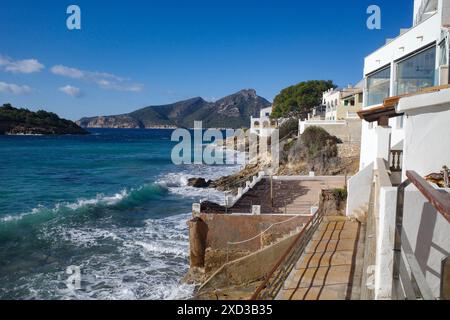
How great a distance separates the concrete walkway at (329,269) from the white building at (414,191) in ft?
2.35

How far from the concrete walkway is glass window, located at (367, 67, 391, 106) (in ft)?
25.4

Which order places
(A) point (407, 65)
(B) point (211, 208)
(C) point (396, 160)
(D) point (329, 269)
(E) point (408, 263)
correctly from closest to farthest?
(E) point (408, 263) → (D) point (329, 269) → (C) point (396, 160) → (A) point (407, 65) → (B) point (211, 208)

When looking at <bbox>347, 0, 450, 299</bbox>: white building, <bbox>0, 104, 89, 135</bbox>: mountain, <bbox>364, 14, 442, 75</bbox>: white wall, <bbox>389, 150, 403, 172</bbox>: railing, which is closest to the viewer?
<bbox>347, 0, 450, 299</bbox>: white building

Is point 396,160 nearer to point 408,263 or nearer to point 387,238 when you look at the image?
point 387,238

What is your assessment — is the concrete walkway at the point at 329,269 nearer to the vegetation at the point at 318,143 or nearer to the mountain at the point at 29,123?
the vegetation at the point at 318,143

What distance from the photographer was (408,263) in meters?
3.93

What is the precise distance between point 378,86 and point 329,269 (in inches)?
456

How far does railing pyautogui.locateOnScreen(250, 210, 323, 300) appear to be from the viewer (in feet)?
19.4

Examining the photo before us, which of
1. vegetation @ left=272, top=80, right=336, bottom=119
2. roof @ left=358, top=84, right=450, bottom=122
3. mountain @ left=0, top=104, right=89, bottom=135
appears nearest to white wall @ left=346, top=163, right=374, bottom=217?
roof @ left=358, top=84, right=450, bottom=122

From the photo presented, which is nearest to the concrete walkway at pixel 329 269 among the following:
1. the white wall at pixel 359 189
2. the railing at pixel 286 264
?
the railing at pixel 286 264

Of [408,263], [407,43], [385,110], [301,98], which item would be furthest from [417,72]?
[301,98]

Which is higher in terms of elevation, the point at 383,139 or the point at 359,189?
the point at 383,139

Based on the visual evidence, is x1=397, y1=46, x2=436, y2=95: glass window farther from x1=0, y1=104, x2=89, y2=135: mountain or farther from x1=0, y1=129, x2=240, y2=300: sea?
x1=0, y1=104, x2=89, y2=135: mountain

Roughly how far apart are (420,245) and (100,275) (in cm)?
1235
